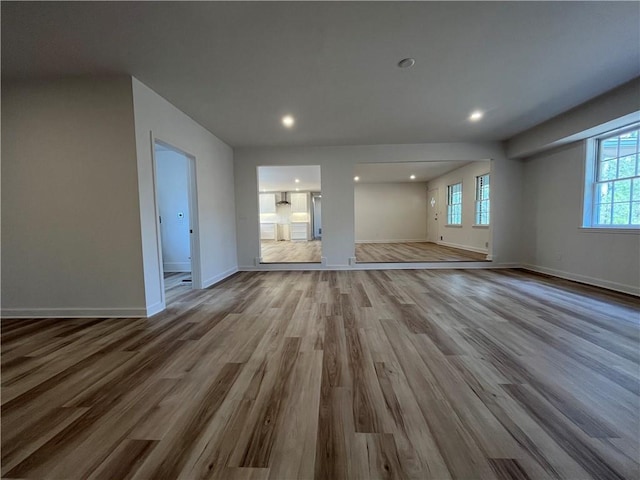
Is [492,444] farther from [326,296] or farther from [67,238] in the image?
[67,238]

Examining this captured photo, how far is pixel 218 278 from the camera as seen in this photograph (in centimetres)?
436

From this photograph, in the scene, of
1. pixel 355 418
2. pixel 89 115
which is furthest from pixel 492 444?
pixel 89 115

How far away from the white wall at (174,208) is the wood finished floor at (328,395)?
2716 millimetres

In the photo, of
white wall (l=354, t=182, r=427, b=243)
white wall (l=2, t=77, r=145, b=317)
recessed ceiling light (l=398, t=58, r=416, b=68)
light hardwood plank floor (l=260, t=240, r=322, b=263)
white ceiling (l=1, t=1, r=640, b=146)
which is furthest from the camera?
white wall (l=354, t=182, r=427, b=243)

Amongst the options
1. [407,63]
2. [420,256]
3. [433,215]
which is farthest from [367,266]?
[433,215]

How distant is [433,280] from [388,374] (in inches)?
116

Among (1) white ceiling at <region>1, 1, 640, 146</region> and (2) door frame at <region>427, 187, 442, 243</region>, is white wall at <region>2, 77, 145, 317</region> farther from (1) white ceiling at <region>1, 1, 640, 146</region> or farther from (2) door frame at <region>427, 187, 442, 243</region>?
(2) door frame at <region>427, 187, 442, 243</region>

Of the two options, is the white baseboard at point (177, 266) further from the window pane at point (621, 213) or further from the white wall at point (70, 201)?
the window pane at point (621, 213)

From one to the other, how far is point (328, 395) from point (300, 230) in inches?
380

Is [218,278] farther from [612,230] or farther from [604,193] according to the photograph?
[604,193]

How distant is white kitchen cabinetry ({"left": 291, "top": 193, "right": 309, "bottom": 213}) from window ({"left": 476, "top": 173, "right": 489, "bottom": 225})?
6531 millimetres

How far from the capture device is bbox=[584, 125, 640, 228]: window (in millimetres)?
3232

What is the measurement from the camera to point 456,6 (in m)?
1.73

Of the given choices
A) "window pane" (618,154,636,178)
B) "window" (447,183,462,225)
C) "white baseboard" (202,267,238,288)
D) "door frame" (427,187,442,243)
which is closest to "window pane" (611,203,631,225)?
"window pane" (618,154,636,178)
